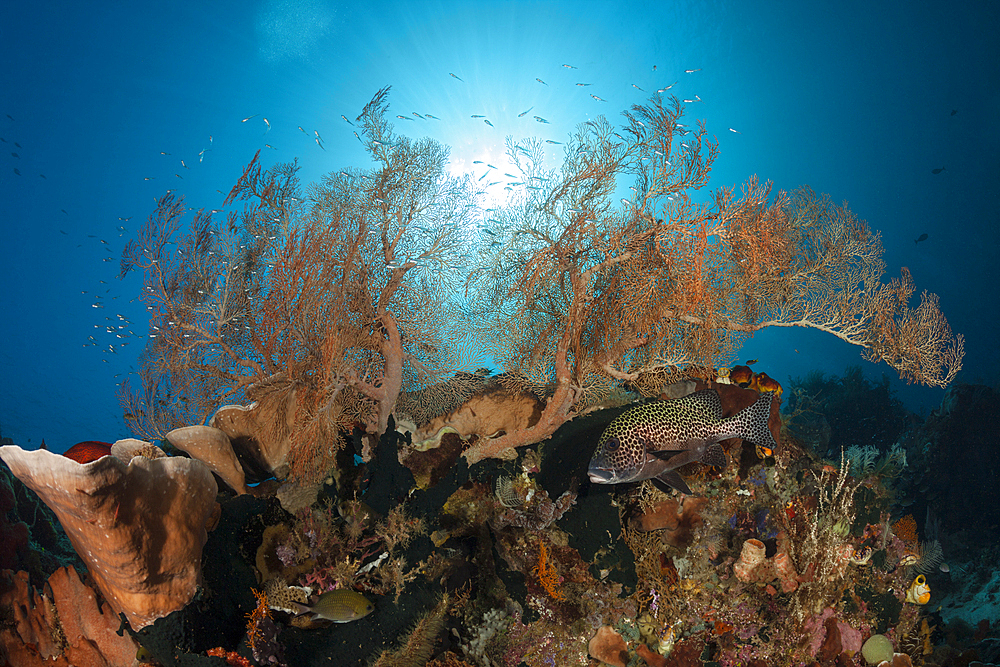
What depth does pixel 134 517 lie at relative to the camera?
2.65 meters

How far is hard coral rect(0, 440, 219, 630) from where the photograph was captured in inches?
94.7

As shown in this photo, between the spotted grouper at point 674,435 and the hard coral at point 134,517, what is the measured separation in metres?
2.90

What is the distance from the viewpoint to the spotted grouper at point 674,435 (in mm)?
2342

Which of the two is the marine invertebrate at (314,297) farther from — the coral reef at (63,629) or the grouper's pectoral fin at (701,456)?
the grouper's pectoral fin at (701,456)

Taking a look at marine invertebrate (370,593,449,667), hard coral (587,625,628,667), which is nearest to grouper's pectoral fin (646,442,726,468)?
hard coral (587,625,628,667)

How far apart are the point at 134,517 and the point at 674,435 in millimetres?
3469

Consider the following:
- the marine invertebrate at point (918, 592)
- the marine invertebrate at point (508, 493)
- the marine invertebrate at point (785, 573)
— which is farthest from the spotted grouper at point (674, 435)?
the marine invertebrate at point (918, 592)

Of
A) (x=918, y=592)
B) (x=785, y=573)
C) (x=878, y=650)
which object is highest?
(x=785, y=573)

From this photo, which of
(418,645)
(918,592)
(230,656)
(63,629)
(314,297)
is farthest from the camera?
(314,297)

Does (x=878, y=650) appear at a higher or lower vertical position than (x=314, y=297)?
lower

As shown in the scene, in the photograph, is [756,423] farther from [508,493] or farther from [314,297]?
[314,297]

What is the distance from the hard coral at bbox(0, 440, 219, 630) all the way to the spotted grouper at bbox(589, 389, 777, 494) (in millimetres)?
2903

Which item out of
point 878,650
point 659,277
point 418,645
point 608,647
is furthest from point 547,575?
point 878,650

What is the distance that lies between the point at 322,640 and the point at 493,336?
3.23 m
